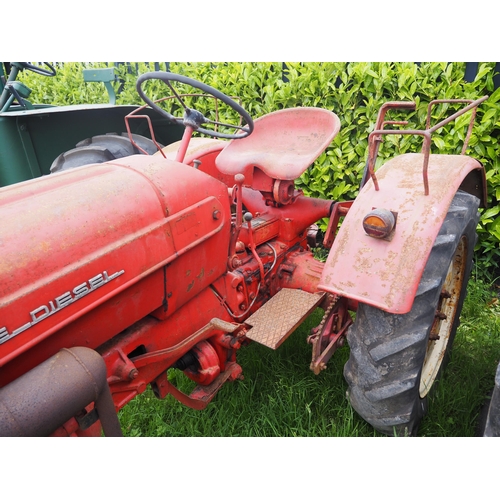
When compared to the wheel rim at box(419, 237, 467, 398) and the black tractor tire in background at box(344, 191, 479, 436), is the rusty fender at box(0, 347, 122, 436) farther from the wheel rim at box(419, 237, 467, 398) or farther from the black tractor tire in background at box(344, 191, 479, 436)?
the wheel rim at box(419, 237, 467, 398)

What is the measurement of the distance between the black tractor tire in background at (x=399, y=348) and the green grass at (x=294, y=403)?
29 cm

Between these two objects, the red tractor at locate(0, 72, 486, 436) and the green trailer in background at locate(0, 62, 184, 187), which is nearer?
the red tractor at locate(0, 72, 486, 436)

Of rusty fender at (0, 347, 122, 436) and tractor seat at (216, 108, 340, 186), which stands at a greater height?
tractor seat at (216, 108, 340, 186)

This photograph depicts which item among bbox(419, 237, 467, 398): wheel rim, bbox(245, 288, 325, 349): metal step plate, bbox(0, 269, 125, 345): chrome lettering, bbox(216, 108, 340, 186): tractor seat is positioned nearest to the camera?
bbox(0, 269, 125, 345): chrome lettering

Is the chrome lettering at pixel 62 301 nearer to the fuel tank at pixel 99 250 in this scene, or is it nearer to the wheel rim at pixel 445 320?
the fuel tank at pixel 99 250

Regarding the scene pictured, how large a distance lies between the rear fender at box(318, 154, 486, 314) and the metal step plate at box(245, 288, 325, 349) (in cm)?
35

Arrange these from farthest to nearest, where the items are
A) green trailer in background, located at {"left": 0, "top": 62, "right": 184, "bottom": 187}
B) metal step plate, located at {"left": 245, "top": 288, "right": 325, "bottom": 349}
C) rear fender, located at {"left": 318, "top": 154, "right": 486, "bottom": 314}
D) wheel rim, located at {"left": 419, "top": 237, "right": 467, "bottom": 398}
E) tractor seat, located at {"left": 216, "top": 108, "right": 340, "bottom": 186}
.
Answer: green trailer in background, located at {"left": 0, "top": 62, "right": 184, "bottom": 187}
tractor seat, located at {"left": 216, "top": 108, "right": 340, "bottom": 186}
wheel rim, located at {"left": 419, "top": 237, "right": 467, "bottom": 398}
metal step plate, located at {"left": 245, "top": 288, "right": 325, "bottom": 349}
rear fender, located at {"left": 318, "top": 154, "right": 486, "bottom": 314}

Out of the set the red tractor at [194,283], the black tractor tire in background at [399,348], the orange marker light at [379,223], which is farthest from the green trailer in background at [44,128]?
the black tractor tire in background at [399,348]

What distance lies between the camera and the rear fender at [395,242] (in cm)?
145

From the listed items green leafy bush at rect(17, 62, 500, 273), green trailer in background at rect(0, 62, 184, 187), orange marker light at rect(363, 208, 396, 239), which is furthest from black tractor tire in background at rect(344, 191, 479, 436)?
green trailer in background at rect(0, 62, 184, 187)

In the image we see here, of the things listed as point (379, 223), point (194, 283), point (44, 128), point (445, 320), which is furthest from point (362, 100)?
point (44, 128)

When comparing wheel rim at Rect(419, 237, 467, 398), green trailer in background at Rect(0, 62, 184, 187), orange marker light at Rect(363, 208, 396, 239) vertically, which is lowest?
wheel rim at Rect(419, 237, 467, 398)

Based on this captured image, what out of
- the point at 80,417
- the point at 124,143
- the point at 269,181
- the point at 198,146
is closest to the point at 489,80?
the point at 269,181

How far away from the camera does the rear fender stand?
1445 millimetres
